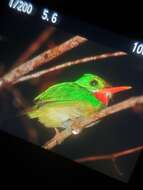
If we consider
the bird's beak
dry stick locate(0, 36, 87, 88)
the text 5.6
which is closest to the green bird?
the bird's beak

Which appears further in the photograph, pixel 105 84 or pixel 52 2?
pixel 52 2

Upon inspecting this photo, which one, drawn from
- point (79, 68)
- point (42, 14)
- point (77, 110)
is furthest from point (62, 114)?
point (42, 14)

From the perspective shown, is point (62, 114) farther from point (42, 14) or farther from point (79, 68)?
point (42, 14)

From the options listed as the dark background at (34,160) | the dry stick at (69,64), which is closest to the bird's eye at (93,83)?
the dry stick at (69,64)

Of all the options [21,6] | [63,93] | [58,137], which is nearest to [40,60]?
[63,93]

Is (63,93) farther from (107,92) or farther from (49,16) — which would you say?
(49,16)

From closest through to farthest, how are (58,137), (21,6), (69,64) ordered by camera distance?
(58,137)
(69,64)
(21,6)
